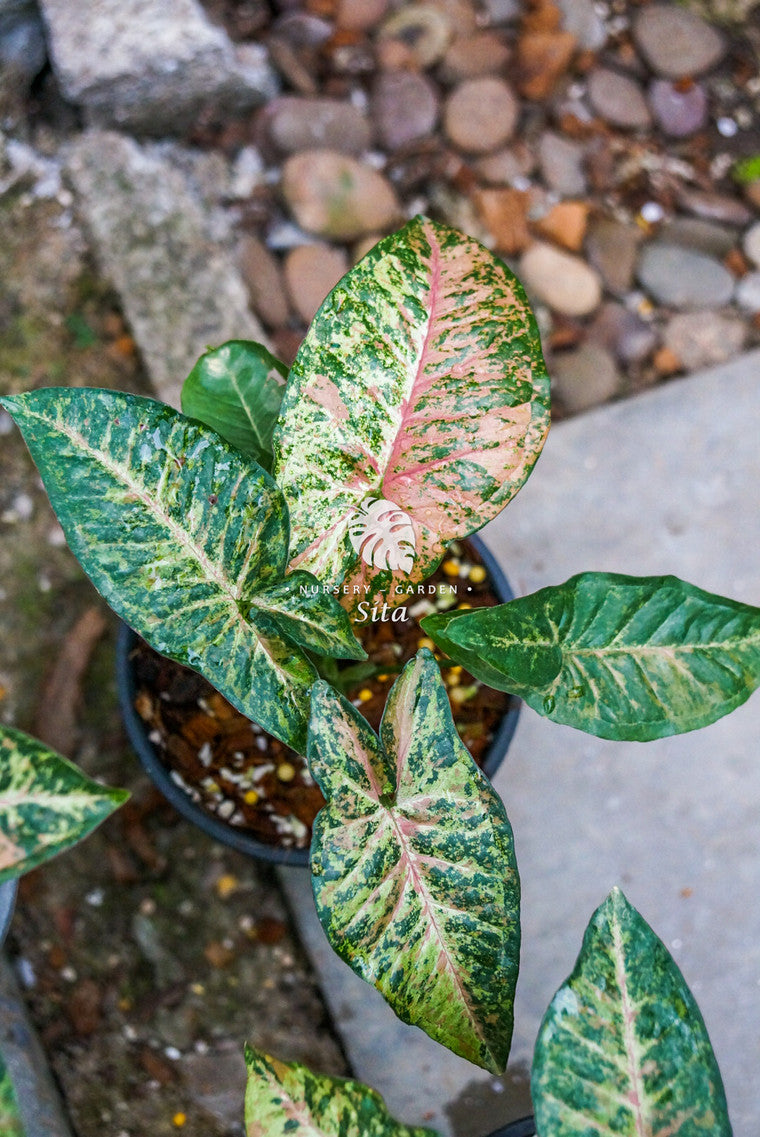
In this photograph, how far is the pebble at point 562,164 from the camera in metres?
1.70

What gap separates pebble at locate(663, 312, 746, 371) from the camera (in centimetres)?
163

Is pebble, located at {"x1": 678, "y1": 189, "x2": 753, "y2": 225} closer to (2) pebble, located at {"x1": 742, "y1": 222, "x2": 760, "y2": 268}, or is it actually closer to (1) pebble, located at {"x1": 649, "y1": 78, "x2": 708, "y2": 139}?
(2) pebble, located at {"x1": 742, "y1": 222, "x2": 760, "y2": 268}

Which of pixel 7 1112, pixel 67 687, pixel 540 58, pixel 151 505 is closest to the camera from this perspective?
pixel 7 1112

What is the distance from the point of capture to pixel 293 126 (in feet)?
5.38

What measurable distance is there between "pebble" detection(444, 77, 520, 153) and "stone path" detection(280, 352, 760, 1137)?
1.81ft

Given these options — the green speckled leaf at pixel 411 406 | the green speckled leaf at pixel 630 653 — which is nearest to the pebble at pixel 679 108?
the green speckled leaf at pixel 411 406

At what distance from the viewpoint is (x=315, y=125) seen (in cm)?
165

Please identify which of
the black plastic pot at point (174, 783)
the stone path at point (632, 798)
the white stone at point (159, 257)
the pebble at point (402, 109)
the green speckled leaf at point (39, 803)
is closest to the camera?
the green speckled leaf at point (39, 803)

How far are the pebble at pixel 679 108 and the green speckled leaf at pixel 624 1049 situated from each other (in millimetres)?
1531

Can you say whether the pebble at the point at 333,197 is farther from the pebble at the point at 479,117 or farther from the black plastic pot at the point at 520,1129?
the black plastic pot at the point at 520,1129

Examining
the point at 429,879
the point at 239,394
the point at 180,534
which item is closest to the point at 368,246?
the point at 239,394

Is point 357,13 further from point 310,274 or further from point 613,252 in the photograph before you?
point 613,252

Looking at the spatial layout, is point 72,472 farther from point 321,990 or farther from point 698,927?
point 698,927

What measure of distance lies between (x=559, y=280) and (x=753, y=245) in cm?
37
